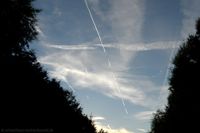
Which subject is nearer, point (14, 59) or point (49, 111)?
point (14, 59)

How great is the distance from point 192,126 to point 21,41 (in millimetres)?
14977

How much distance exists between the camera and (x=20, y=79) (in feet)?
82.7

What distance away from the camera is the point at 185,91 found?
25078 mm

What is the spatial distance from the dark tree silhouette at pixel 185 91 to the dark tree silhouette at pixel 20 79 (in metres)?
10.5

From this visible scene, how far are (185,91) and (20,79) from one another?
1201 cm

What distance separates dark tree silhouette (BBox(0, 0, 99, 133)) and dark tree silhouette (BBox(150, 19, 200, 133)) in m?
10.5

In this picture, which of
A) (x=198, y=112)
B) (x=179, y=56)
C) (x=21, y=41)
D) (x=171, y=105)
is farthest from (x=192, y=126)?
(x=21, y=41)

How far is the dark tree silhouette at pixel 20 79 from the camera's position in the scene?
23.8 meters

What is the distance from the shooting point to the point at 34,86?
27812 mm

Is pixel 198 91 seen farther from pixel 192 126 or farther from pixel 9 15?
pixel 9 15

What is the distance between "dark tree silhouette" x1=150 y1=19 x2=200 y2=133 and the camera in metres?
24.1

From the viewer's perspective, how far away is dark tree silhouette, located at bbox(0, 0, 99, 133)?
2380 cm

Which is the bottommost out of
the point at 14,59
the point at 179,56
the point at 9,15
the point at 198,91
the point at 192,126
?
the point at 192,126

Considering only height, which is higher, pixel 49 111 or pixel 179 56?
pixel 179 56
